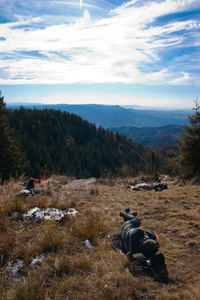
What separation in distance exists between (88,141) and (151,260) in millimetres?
114928

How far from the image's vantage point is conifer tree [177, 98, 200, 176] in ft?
38.1

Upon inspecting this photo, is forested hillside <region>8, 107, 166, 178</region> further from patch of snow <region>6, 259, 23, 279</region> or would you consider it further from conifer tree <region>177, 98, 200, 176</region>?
patch of snow <region>6, 259, 23, 279</region>

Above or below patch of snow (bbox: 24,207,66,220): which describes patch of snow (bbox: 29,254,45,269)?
above

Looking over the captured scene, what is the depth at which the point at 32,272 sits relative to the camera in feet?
8.15

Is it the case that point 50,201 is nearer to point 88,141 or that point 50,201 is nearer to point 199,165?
→ point 199,165

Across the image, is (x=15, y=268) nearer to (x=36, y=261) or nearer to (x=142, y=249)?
(x=36, y=261)

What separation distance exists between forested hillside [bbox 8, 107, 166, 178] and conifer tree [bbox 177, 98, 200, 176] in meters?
48.4

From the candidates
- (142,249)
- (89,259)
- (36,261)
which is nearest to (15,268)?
(36,261)

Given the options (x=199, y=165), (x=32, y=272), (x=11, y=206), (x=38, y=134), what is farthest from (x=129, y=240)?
(x=38, y=134)

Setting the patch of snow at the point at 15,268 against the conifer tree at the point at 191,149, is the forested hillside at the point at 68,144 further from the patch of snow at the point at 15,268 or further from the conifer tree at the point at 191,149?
the patch of snow at the point at 15,268

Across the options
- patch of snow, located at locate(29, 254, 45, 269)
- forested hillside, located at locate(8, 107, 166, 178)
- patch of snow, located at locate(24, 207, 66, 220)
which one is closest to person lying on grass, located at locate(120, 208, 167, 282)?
patch of snow, located at locate(29, 254, 45, 269)

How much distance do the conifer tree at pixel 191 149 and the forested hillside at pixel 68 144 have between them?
1907 inches

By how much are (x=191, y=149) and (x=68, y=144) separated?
91633mm

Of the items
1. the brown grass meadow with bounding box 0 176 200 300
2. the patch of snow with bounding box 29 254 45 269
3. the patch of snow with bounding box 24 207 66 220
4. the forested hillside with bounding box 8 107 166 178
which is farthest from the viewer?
the forested hillside with bounding box 8 107 166 178
